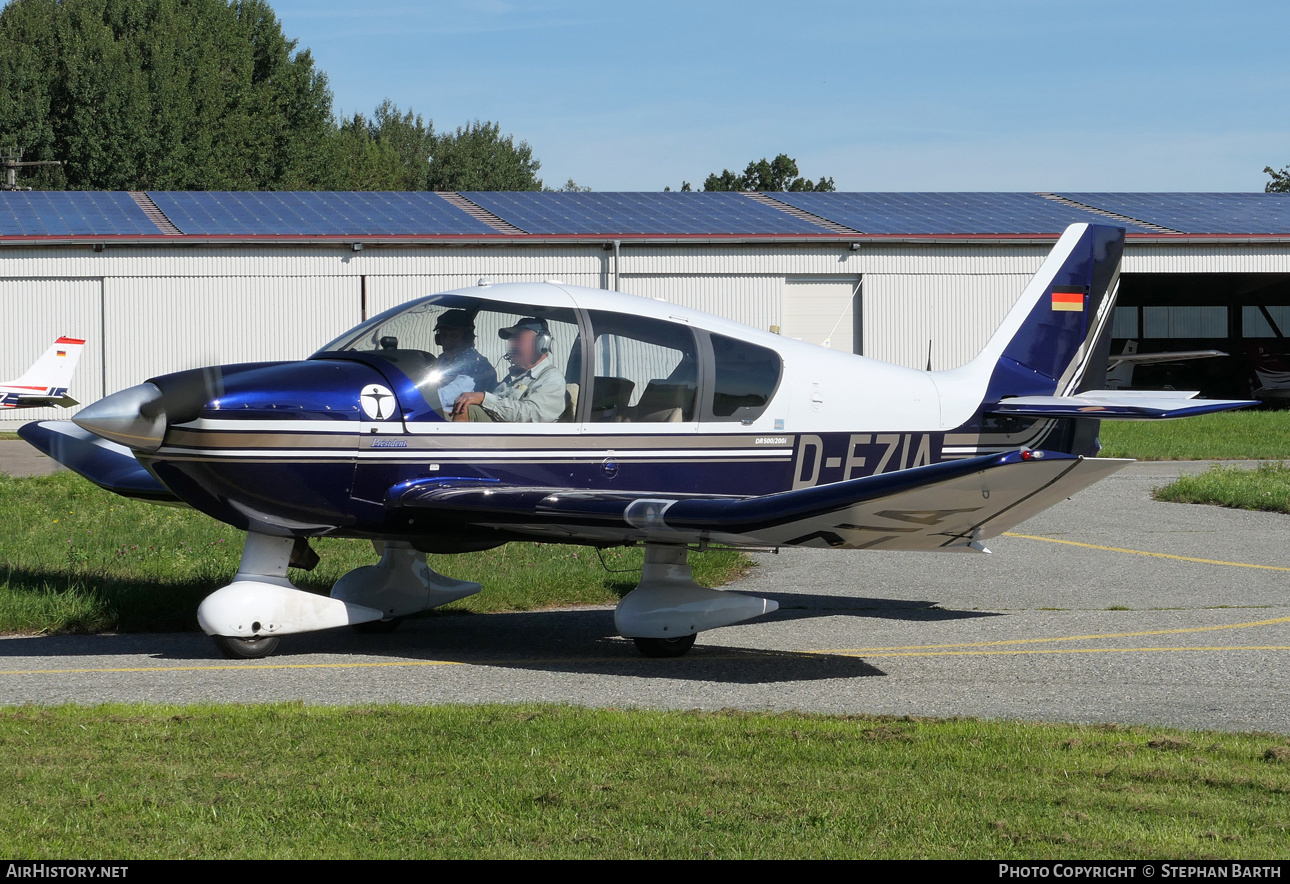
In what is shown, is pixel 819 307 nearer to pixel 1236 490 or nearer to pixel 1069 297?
pixel 1236 490

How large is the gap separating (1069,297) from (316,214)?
76.5ft

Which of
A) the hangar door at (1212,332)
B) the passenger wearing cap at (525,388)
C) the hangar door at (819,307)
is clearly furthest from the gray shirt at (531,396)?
the hangar door at (1212,332)

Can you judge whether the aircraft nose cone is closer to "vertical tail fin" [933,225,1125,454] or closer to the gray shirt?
the gray shirt

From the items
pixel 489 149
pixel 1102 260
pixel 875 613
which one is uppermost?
pixel 489 149

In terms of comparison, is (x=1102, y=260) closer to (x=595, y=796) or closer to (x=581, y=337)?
(x=581, y=337)

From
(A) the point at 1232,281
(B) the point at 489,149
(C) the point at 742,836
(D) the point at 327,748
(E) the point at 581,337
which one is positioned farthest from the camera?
(B) the point at 489,149

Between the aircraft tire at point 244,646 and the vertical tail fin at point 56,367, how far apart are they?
20.8 metres

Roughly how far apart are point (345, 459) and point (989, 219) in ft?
90.6

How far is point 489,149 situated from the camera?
341ft

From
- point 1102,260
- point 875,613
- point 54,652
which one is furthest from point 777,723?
point 1102,260

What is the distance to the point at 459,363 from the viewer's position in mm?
7824

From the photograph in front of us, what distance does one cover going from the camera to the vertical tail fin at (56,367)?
1042 inches

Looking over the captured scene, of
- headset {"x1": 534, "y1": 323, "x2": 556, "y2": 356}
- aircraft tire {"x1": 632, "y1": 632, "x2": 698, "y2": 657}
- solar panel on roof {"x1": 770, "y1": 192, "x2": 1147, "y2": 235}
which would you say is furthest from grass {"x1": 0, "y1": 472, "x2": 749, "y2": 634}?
solar panel on roof {"x1": 770, "y1": 192, "x2": 1147, "y2": 235}

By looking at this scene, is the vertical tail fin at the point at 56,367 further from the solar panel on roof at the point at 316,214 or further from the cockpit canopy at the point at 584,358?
the cockpit canopy at the point at 584,358
